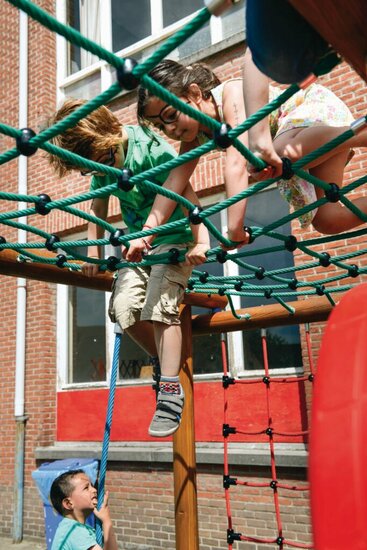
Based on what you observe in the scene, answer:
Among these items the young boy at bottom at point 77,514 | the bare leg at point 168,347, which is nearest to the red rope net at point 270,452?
the young boy at bottom at point 77,514

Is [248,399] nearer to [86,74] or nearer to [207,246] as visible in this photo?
[207,246]

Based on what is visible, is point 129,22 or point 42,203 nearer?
point 42,203

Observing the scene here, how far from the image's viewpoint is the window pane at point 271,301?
469 centimetres

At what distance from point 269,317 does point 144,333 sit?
907mm

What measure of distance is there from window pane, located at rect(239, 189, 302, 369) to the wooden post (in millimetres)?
1878

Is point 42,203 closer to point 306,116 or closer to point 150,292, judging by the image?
point 150,292

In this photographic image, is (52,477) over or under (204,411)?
under

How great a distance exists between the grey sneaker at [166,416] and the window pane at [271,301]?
277 centimetres

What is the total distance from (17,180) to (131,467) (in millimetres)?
3554

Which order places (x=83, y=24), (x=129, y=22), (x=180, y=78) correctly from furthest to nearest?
(x=83, y=24), (x=129, y=22), (x=180, y=78)

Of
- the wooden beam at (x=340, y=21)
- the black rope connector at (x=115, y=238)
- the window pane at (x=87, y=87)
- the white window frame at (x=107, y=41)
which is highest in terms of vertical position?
the white window frame at (x=107, y=41)

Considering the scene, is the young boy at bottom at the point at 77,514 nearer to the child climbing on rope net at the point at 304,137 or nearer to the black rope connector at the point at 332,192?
the child climbing on rope net at the point at 304,137

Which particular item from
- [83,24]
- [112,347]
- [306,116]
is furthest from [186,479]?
[83,24]

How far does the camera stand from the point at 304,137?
1.79m
